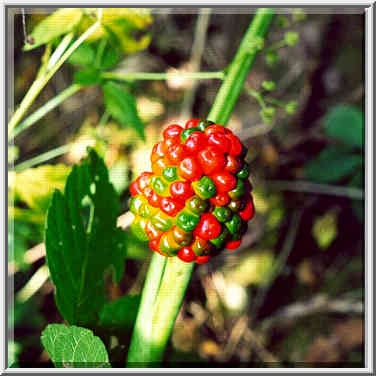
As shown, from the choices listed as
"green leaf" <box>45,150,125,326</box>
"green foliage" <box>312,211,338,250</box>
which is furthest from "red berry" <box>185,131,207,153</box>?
"green foliage" <box>312,211,338,250</box>

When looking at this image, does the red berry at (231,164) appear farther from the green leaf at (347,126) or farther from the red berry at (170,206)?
the green leaf at (347,126)

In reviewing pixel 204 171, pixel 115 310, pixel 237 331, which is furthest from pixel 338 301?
pixel 204 171

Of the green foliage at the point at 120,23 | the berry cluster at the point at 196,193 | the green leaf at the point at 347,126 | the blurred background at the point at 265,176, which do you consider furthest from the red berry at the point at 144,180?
the green leaf at the point at 347,126

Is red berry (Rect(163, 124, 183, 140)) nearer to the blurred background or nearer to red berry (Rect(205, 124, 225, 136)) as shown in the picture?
red berry (Rect(205, 124, 225, 136))

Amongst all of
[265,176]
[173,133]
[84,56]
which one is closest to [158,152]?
[173,133]

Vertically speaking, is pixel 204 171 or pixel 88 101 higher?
pixel 88 101

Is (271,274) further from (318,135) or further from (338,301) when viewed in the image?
(318,135)
